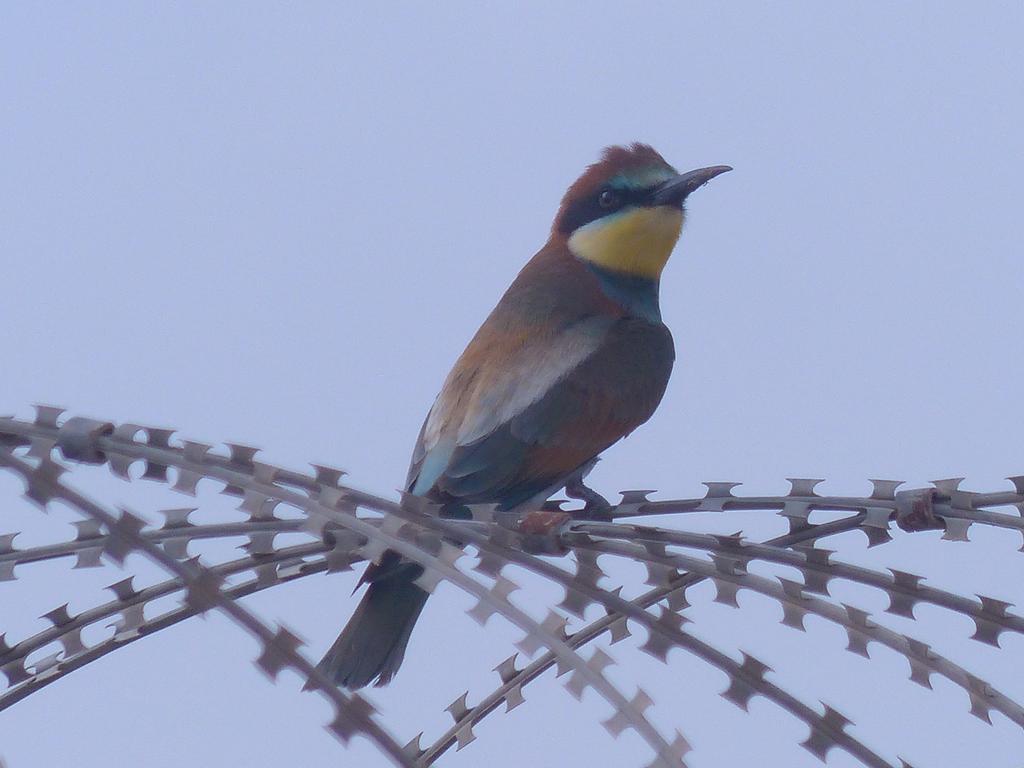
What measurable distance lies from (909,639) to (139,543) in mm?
803

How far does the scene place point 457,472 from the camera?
9.30 feet

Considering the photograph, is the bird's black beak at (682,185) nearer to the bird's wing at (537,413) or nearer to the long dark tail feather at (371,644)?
the bird's wing at (537,413)

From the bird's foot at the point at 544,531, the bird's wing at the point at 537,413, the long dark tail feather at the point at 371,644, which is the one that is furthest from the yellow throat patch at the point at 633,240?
the bird's foot at the point at 544,531

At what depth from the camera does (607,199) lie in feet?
13.0

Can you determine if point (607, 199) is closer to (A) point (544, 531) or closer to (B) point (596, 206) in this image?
(B) point (596, 206)

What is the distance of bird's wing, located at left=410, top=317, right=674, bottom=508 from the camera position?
A: 2898 millimetres

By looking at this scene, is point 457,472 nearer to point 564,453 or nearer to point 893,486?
point 564,453

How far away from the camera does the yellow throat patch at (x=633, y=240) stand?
382 centimetres

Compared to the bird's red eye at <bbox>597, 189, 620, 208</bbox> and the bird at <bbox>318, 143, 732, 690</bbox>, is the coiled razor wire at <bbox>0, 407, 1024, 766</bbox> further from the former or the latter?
the bird's red eye at <bbox>597, 189, 620, 208</bbox>

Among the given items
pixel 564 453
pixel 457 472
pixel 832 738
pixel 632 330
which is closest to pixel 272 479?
pixel 832 738

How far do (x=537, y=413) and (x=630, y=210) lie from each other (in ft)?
3.57

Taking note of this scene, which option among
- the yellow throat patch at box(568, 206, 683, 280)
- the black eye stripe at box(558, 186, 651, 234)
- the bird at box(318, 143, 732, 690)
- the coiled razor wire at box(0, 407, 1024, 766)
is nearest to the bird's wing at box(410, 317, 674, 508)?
the bird at box(318, 143, 732, 690)

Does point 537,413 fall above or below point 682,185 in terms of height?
below

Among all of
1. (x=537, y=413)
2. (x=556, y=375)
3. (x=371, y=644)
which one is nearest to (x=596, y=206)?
(x=556, y=375)
